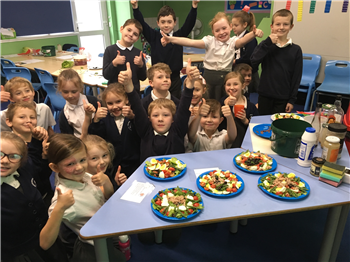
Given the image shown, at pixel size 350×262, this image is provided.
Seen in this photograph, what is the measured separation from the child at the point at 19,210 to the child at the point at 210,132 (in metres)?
1.22

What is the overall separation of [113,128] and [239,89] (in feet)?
4.08

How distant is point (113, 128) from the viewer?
2387 mm

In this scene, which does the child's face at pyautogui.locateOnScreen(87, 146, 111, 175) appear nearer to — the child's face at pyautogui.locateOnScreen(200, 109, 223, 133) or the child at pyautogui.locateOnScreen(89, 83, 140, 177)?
the child at pyautogui.locateOnScreen(89, 83, 140, 177)

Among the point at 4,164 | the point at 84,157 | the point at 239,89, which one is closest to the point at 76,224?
the point at 84,157

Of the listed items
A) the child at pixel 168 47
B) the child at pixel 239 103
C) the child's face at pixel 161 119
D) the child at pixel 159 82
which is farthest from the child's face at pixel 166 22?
the child's face at pixel 161 119

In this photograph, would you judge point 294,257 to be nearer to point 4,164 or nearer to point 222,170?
point 222,170

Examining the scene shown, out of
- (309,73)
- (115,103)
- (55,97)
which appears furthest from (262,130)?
(309,73)

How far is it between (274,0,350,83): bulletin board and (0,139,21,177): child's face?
487cm

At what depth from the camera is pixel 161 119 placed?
2090 mm

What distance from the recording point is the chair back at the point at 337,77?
437 cm

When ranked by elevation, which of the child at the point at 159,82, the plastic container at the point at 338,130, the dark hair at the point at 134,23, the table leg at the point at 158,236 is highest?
the dark hair at the point at 134,23

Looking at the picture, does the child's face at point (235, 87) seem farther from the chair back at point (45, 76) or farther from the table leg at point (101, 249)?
the chair back at point (45, 76)

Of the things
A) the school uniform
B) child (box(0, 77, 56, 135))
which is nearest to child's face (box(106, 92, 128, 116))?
the school uniform

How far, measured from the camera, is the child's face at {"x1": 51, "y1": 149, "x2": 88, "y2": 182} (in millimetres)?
1574
